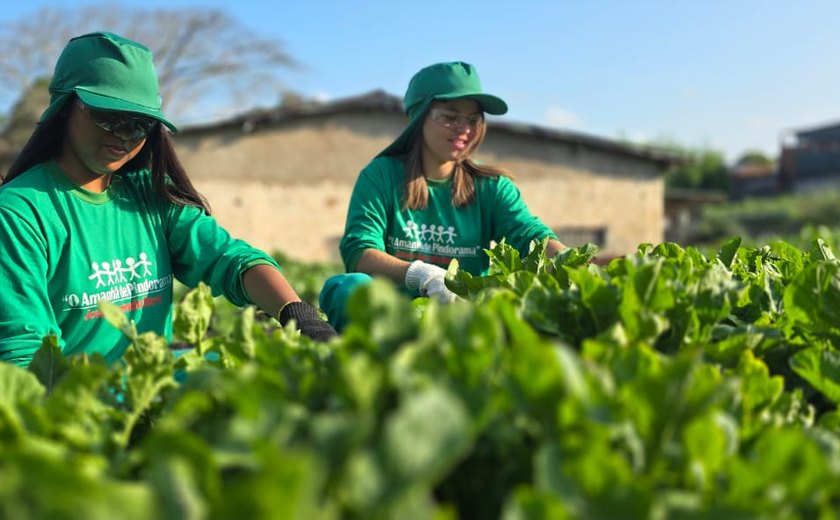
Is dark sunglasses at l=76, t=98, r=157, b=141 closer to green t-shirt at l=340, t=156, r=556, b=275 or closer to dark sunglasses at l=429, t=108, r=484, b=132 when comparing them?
green t-shirt at l=340, t=156, r=556, b=275

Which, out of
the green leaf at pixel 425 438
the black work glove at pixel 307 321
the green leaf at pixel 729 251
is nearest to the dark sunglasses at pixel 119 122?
the black work glove at pixel 307 321

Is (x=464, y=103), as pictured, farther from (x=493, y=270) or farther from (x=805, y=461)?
(x=805, y=461)

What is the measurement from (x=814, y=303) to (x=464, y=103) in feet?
6.85

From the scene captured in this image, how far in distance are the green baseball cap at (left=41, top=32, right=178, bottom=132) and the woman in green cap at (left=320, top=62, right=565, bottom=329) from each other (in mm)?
995

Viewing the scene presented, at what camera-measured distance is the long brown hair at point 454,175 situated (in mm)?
3195

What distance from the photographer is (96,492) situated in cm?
61

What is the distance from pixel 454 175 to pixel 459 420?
2.66 meters

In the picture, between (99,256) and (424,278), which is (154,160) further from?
(424,278)

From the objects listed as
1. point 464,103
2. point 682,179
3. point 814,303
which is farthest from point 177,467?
point 682,179

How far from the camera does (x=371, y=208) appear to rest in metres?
3.10

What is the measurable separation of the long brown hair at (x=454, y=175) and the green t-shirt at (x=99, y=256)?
2.93 feet

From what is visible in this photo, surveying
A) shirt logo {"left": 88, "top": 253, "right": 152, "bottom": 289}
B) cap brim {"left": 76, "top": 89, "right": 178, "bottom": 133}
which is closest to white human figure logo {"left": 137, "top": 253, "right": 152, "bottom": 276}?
shirt logo {"left": 88, "top": 253, "right": 152, "bottom": 289}

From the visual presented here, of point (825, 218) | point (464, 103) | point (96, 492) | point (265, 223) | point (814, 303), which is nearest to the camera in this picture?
point (96, 492)

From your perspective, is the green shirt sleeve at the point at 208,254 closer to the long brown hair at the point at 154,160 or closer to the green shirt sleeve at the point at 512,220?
the long brown hair at the point at 154,160
